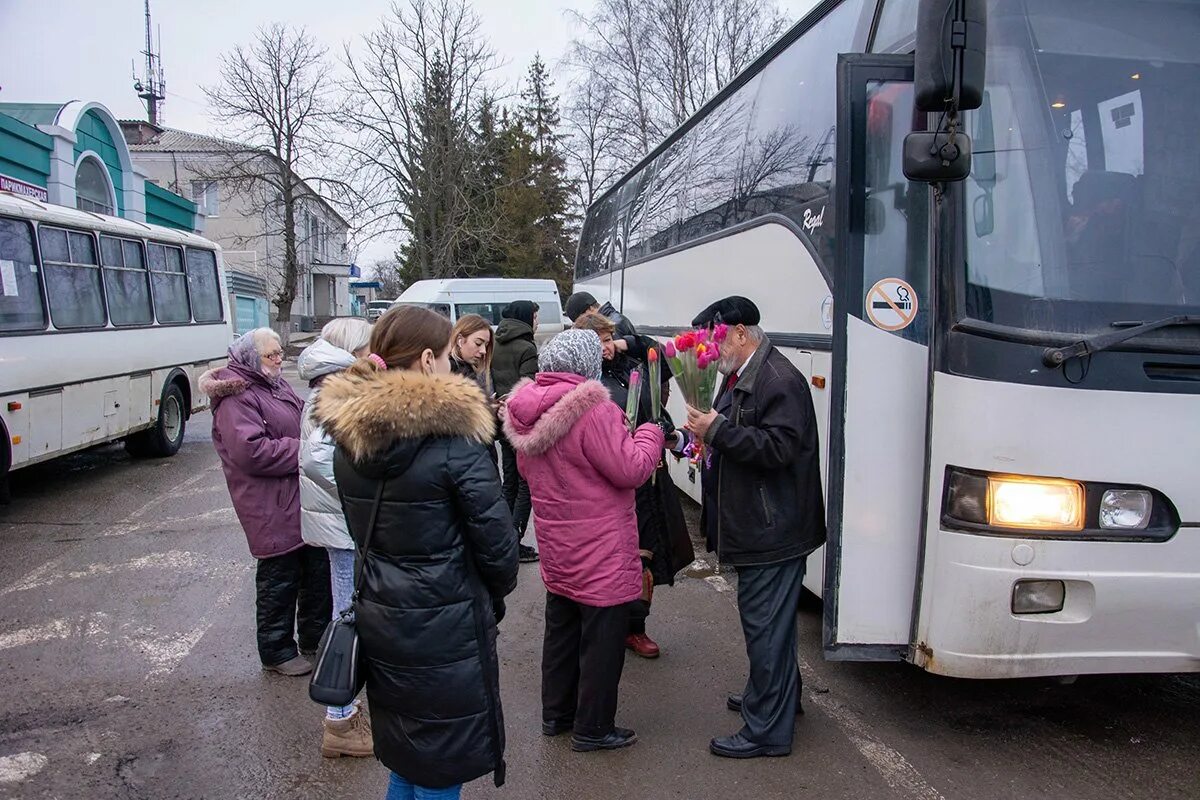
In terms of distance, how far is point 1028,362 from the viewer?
A: 3082 mm

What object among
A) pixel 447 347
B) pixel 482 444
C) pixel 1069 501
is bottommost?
pixel 1069 501

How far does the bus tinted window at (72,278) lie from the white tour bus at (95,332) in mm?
15

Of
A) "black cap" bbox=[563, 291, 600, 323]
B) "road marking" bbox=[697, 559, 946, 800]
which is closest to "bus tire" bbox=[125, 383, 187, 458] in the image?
"black cap" bbox=[563, 291, 600, 323]

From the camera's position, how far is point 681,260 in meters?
7.50

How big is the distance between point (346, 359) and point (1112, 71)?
3.40m

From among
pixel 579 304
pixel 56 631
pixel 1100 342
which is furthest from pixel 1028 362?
pixel 56 631

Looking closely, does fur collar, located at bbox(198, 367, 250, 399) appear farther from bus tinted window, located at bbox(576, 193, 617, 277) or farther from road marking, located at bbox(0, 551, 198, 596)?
bus tinted window, located at bbox(576, 193, 617, 277)

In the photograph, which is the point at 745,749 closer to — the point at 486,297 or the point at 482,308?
the point at 486,297

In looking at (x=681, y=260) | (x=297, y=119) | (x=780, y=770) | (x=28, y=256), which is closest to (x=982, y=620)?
(x=780, y=770)

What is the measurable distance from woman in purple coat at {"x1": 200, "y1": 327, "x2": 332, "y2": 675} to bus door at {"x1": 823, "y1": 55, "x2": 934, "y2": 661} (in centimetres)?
262

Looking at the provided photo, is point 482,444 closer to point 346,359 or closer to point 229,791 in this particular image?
point 346,359

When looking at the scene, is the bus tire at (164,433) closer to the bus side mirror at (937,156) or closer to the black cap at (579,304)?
the black cap at (579,304)

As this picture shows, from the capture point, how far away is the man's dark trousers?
3600 mm

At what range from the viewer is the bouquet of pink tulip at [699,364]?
12.2ft
